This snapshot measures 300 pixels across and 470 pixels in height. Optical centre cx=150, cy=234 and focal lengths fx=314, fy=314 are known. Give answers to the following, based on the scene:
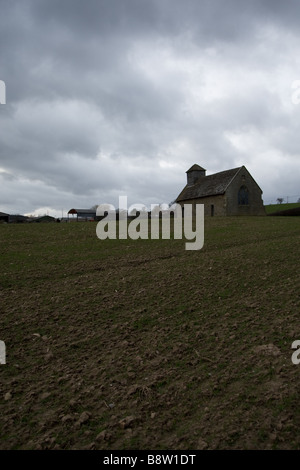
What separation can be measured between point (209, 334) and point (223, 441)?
9.04 feet

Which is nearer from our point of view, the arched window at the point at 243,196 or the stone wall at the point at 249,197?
the stone wall at the point at 249,197

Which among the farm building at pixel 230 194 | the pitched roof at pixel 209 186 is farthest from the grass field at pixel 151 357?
the pitched roof at pixel 209 186

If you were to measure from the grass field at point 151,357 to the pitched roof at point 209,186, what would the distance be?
37.9 metres

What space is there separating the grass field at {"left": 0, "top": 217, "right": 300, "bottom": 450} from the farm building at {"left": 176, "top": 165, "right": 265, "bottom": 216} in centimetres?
3642

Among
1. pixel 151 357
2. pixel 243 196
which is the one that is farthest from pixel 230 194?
pixel 151 357

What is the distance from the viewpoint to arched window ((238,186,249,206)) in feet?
157

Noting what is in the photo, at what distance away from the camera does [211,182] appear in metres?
52.1

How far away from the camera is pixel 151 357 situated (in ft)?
19.0

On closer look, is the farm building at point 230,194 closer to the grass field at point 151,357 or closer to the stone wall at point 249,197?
the stone wall at point 249,197

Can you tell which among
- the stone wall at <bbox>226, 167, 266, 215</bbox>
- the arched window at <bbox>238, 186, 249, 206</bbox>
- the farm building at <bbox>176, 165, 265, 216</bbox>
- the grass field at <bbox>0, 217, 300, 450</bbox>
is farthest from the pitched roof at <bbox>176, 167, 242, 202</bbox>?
the grass field at <bbox>0, 217, 300, 450</bbox>

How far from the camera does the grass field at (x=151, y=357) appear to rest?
411 centimetres

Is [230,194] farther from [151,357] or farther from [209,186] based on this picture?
[151,357]

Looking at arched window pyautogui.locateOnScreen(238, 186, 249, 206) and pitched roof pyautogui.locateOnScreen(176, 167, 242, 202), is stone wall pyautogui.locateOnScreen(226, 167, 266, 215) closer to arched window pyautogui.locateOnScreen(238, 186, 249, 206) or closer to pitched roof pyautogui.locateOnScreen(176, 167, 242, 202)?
arched window pyautogui.locateOnScreen(238, 186, 249, 206)
